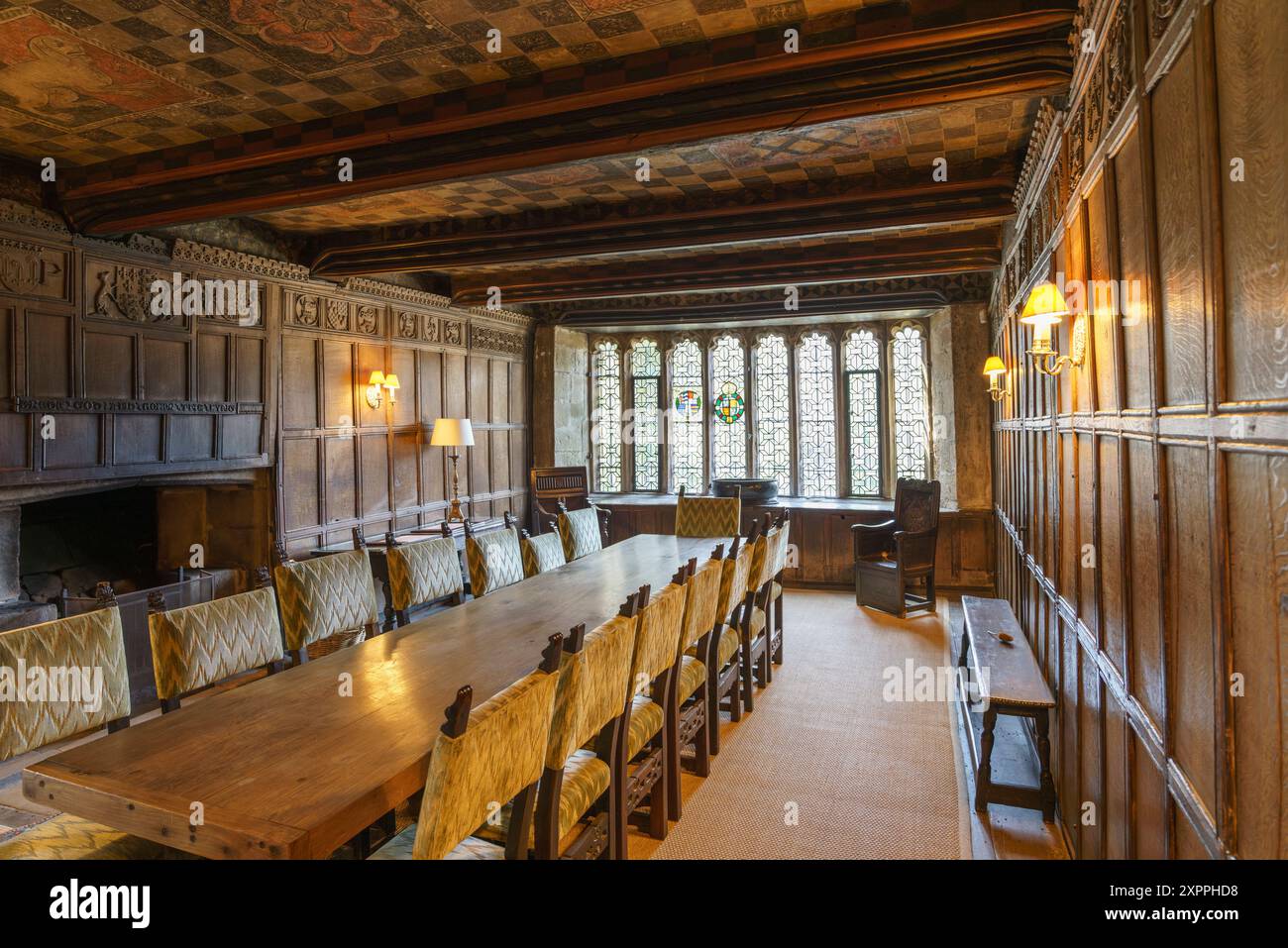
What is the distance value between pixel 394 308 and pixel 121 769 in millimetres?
5835

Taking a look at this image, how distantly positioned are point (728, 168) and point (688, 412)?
507cm

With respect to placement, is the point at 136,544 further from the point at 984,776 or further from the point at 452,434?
the point at 984,776

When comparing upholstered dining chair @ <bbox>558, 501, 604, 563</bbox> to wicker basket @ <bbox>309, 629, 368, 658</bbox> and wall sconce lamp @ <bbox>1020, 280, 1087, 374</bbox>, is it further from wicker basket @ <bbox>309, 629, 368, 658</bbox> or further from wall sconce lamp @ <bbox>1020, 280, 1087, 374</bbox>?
wall sconce lamp @ <bbox>1020, 280, 1087, 374</bbox>

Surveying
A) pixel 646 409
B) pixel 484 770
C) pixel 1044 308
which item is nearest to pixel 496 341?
pixel 646 409

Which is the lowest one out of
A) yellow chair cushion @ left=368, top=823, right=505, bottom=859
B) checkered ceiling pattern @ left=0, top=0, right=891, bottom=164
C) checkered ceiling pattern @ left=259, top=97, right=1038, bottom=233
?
yellow chair cushion @ left=368, top=823, right=505, bottom=859

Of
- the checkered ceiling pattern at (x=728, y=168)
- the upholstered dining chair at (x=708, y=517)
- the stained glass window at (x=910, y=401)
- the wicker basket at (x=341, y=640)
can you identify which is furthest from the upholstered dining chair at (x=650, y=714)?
the stained glass window at (x=910, y=401)

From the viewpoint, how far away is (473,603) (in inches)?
138

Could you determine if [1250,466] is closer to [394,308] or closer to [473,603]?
[473,603]

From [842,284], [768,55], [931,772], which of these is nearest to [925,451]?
[842,284]

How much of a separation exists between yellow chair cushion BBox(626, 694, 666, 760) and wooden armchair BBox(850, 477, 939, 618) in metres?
4.15

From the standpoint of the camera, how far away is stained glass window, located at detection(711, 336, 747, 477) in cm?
929

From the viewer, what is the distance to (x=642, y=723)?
282cm

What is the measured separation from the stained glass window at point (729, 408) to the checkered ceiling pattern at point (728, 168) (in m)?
4.30

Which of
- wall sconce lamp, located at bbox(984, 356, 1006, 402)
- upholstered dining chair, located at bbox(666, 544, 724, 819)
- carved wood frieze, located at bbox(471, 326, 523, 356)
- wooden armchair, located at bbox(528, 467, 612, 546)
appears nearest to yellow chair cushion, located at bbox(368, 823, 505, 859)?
upholstered dining chair, located at bbox(666, 544, 724, 819)
